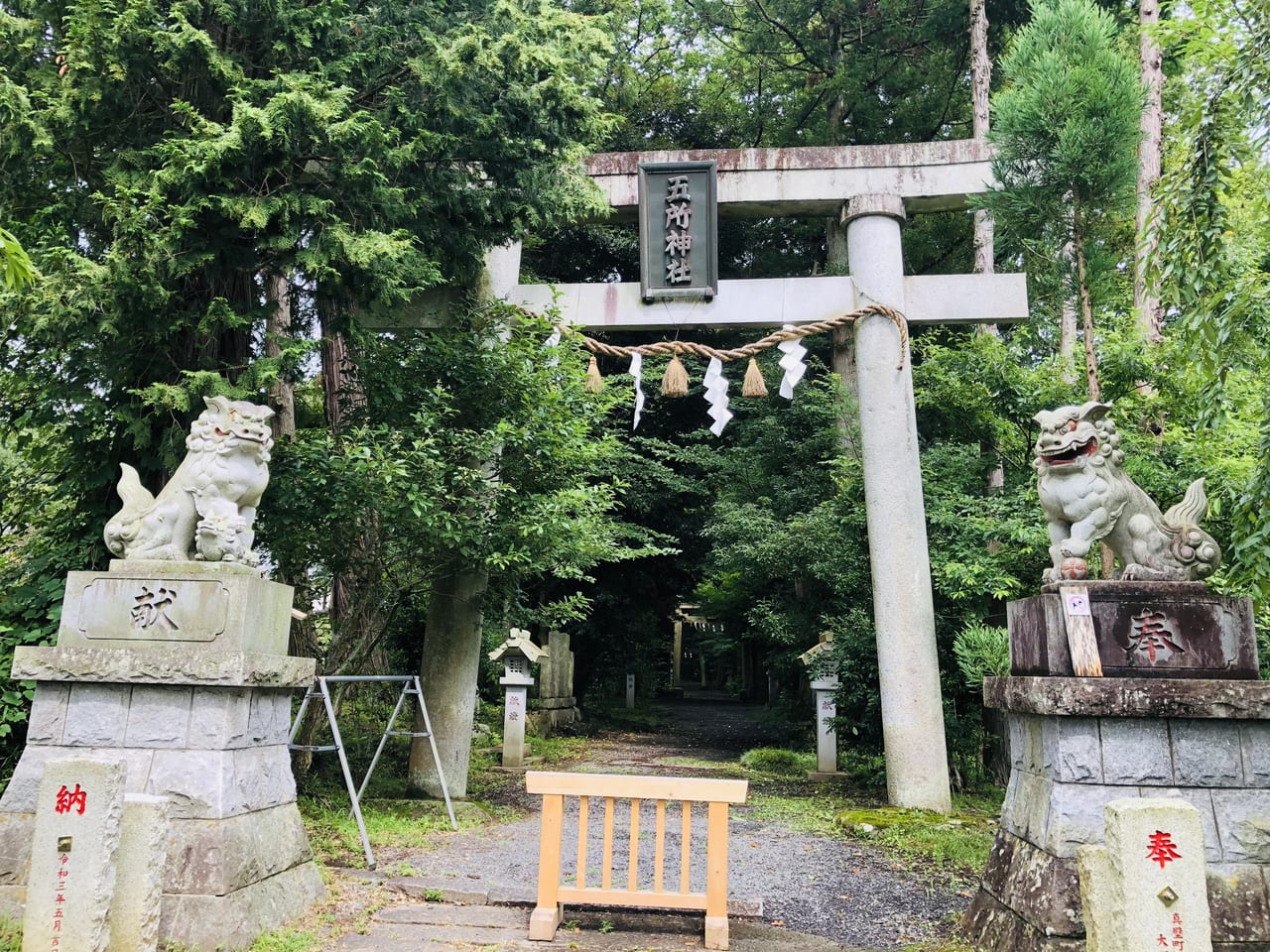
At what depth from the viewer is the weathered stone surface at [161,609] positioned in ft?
14.9

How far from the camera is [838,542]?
35.0ft

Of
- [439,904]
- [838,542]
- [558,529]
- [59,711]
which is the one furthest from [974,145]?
[59,711]

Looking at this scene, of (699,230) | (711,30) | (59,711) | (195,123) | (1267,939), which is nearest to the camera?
(1267,939)

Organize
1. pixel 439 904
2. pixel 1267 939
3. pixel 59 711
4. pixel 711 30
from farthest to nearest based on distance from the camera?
pixel 711 30, pixel 439 904, pixel 59 711, pixel 1267 939

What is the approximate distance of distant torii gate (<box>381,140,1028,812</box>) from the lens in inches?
332

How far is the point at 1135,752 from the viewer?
391cm

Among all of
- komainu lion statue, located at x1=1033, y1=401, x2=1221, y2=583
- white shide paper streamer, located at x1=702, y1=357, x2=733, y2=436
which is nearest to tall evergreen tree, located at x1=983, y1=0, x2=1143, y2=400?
komainu lion statue, located at x1=1033, y1=401, x2=1221, y2=583

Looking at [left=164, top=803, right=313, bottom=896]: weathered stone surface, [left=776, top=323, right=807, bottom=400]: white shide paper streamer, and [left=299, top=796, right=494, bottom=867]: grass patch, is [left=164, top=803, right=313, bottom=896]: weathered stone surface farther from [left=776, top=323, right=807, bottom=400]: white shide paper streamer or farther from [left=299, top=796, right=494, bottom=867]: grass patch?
[left=776, top=323, right=807, bottom=400]: white shide paper streamer

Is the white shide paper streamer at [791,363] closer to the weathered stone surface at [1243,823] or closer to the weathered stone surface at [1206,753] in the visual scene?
the weathered stone surface at [1206,753]

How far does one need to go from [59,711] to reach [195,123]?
3.76 metres

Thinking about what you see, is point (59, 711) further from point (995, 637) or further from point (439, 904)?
point (995, 637)

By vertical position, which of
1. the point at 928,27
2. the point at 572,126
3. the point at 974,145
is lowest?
the point at 572,126

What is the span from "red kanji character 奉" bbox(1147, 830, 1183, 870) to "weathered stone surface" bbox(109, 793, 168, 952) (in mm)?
3527

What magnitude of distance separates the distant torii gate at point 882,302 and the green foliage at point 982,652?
31 cm
